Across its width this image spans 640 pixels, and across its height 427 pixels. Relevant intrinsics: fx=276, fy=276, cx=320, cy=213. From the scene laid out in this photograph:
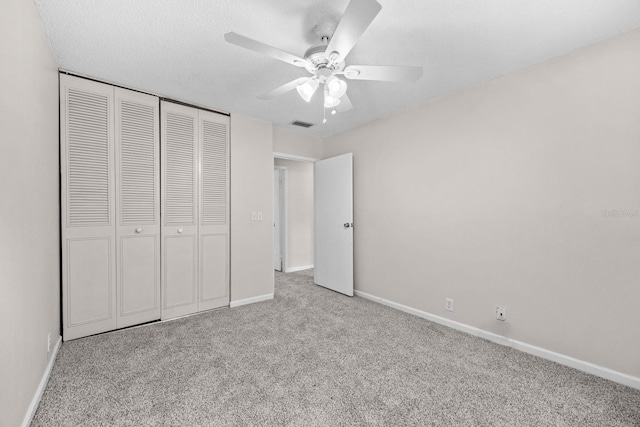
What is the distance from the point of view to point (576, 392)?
5.72 feet

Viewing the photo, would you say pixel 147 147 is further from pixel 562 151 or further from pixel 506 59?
pixel 562 151

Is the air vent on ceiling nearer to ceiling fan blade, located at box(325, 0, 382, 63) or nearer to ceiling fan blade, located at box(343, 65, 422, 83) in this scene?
ceiling fan blade, located at box(343, 65, 422, 83)

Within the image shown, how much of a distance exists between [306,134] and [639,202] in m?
3.54

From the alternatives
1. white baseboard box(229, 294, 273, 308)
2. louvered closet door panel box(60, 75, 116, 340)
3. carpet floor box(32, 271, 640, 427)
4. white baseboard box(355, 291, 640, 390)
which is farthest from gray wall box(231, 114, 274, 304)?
white baseboard box(355, 291, 640, 390)

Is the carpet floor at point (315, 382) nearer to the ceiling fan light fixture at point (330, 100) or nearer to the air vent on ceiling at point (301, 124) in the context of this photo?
the ceiling fan light fixture at point (330, 100)

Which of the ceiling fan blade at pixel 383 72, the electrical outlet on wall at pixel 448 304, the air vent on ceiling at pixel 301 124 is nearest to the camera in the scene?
the ceiling fan blade at pixel 383 72

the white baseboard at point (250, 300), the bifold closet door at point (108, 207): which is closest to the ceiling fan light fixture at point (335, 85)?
the bifold closet door at point (108, 207)

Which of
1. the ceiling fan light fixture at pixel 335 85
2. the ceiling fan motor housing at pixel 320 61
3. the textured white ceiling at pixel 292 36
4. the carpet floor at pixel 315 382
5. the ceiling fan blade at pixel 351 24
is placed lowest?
the carpet floor at pixel 315 382

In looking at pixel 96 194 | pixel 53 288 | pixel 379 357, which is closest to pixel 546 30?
pixel 379 357

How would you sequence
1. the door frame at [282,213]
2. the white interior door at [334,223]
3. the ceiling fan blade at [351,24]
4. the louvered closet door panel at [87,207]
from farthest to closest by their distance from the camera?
1. the door frame at [282,213]
2. the white interior door at [334,223]
3. the louvered closet door panel at [87,207]
4. the ceiling fan blade at [351,24]

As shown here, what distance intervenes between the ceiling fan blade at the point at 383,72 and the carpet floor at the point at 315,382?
197cm

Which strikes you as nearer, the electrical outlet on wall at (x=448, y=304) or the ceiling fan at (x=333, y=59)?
the ceiling fan at (x=333, y=59)

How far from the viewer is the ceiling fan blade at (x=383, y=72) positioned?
165 cm

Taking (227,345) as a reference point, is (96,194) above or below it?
above
